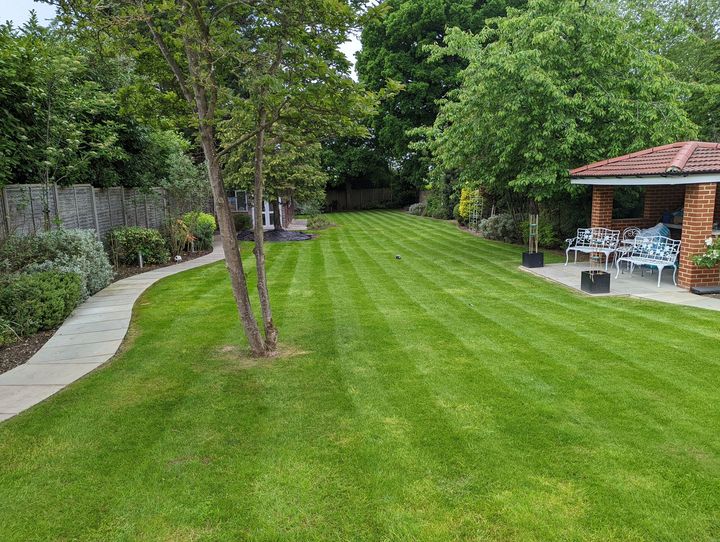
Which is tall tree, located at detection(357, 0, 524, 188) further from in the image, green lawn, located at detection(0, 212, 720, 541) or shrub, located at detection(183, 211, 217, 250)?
green lawn, located at detection(0, 212, 720, 541)

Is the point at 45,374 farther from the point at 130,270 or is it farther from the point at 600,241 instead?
the point at 600,241

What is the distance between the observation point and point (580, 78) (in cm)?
1252

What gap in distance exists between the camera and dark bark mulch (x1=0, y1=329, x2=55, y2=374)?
19.7 ft

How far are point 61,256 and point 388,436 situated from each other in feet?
24.5

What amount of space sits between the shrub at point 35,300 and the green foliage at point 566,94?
9.88m

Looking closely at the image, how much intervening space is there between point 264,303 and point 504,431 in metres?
3.15

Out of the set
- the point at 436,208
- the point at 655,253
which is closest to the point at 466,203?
the point at 436,208

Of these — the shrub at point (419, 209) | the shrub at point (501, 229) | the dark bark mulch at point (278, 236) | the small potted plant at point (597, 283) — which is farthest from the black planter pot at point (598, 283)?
the shrub at point (419, 209)

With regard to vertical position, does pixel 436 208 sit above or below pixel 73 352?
above

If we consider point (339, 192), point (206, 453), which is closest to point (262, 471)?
point (206, 453)

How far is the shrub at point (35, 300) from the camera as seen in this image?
6922 mm

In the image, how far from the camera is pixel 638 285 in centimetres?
962

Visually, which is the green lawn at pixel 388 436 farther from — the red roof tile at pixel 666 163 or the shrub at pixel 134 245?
the shrub at pixel 134 245

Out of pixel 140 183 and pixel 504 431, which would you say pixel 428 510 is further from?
pixel 140 183
